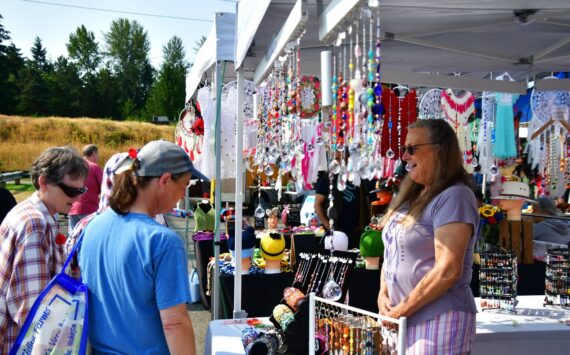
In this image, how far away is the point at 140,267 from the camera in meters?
1.34

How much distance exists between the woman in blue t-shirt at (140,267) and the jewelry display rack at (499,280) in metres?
1.61

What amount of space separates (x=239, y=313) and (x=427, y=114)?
2899 mm

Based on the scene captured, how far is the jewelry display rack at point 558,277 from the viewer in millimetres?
2525

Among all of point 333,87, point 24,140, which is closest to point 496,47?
point 333,87

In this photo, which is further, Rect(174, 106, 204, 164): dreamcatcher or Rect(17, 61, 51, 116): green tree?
Rect(17, 61, 51, 116): green tree

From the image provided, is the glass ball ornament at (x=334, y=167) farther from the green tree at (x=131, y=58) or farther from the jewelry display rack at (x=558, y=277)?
the green tree at (x=131, y=58)

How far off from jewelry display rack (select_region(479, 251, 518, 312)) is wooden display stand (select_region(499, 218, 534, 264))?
989mm

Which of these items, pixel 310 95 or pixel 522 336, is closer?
pixel 522 336

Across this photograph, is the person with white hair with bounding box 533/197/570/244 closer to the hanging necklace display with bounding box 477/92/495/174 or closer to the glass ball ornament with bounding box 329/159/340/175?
the hanging necklace display with bounding box 477/92/495/174

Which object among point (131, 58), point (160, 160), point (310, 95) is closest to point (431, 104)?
point (310, 95)

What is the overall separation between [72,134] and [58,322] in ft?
99.8

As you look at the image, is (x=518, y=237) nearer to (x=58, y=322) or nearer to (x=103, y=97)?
(x=58, y=322)

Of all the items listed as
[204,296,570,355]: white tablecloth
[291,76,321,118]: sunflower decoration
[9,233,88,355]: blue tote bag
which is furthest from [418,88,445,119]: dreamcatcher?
[9,233,88,355]: blue tote bag

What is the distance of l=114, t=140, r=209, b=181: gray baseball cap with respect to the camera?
1425 mm
